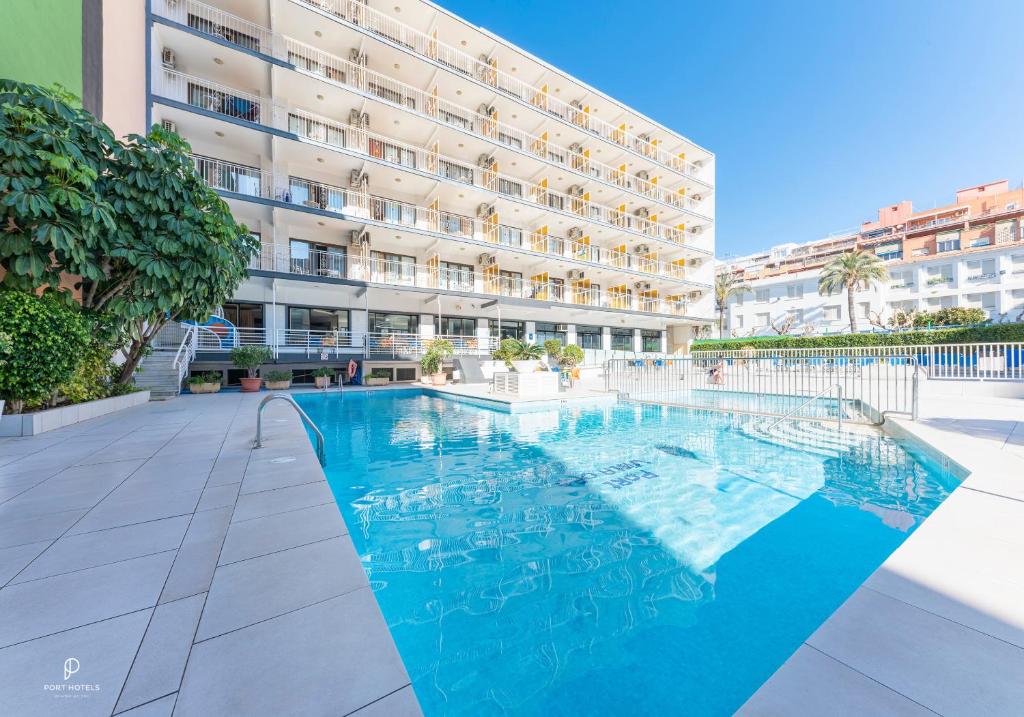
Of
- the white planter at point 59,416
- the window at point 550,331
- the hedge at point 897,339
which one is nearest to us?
the white planter at point 59,416

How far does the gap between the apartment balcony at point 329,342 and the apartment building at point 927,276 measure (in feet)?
102

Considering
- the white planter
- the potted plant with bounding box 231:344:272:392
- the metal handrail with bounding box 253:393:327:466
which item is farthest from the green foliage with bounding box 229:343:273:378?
the metal handrail with bounding box 253:393:327:466

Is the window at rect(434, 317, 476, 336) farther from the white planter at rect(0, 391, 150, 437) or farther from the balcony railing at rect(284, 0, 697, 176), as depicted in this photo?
the white planter at rect(0, 391, 150, 437)

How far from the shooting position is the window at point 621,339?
2544 centimetres

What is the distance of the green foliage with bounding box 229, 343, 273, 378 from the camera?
41.1ft

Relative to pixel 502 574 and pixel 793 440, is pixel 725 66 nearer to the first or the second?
pixel 793 440

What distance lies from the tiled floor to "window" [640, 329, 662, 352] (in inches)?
995

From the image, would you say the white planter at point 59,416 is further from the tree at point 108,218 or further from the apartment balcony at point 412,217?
the apartment balcony at point 412,217

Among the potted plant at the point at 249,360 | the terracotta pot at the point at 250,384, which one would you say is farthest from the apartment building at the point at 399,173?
the terracotta pot at the point at 250,384

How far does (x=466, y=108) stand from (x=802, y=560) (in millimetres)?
21166

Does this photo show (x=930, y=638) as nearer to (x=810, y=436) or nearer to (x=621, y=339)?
(x=810, y=436)

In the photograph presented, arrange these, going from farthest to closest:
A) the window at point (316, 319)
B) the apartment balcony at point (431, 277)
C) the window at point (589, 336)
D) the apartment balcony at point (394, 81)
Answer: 1. the window at point (589, 336)
2. the window at point (316, 319)
3. the apartment balcony at point (431, 277)
4. the apartment balcony at point (394, 81)

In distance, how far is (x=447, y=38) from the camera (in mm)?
17312

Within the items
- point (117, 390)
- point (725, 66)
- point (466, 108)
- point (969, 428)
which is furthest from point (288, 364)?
point (725, 66)
